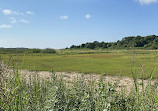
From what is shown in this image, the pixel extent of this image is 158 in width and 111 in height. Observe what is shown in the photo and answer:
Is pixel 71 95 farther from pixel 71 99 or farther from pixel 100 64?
pixel 100 64

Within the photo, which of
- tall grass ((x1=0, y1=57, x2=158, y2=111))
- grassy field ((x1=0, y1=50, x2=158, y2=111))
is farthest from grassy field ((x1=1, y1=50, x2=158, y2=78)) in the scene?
tall grass ((x1=0, y1=57, x2=158, y2=111))

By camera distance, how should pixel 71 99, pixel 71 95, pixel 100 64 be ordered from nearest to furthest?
pixel 71 99 < pixel 71 95 < pixel 100 64

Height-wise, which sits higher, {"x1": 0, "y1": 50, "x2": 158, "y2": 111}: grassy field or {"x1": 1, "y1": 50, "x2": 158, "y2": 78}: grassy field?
{"x1": 0, "y1": 50, "x2": 158, "y2": 111}: grassy field

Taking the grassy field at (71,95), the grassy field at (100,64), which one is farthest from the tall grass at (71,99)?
the grassy field at (100,64)

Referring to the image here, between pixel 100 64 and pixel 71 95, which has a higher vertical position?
pixel 71 95

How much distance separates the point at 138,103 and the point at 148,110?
22cm

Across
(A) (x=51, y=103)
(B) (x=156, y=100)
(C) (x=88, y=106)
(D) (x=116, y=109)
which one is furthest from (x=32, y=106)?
(B) (x=156, y=100)

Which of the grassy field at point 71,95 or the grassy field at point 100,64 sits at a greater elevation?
the grassy field at point 71,95

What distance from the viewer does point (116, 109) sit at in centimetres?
259

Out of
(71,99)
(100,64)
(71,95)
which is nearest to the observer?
(71,99)

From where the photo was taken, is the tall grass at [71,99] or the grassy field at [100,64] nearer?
the tall grass at [71,99]

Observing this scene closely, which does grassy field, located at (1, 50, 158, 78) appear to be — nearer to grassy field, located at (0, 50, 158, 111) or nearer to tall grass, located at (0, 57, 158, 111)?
grassy field, located at (0, 50, 158, 111)

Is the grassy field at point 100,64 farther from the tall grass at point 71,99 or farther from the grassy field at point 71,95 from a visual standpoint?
the tall grass at point 71,99

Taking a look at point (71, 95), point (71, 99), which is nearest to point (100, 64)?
point (71, 95)
